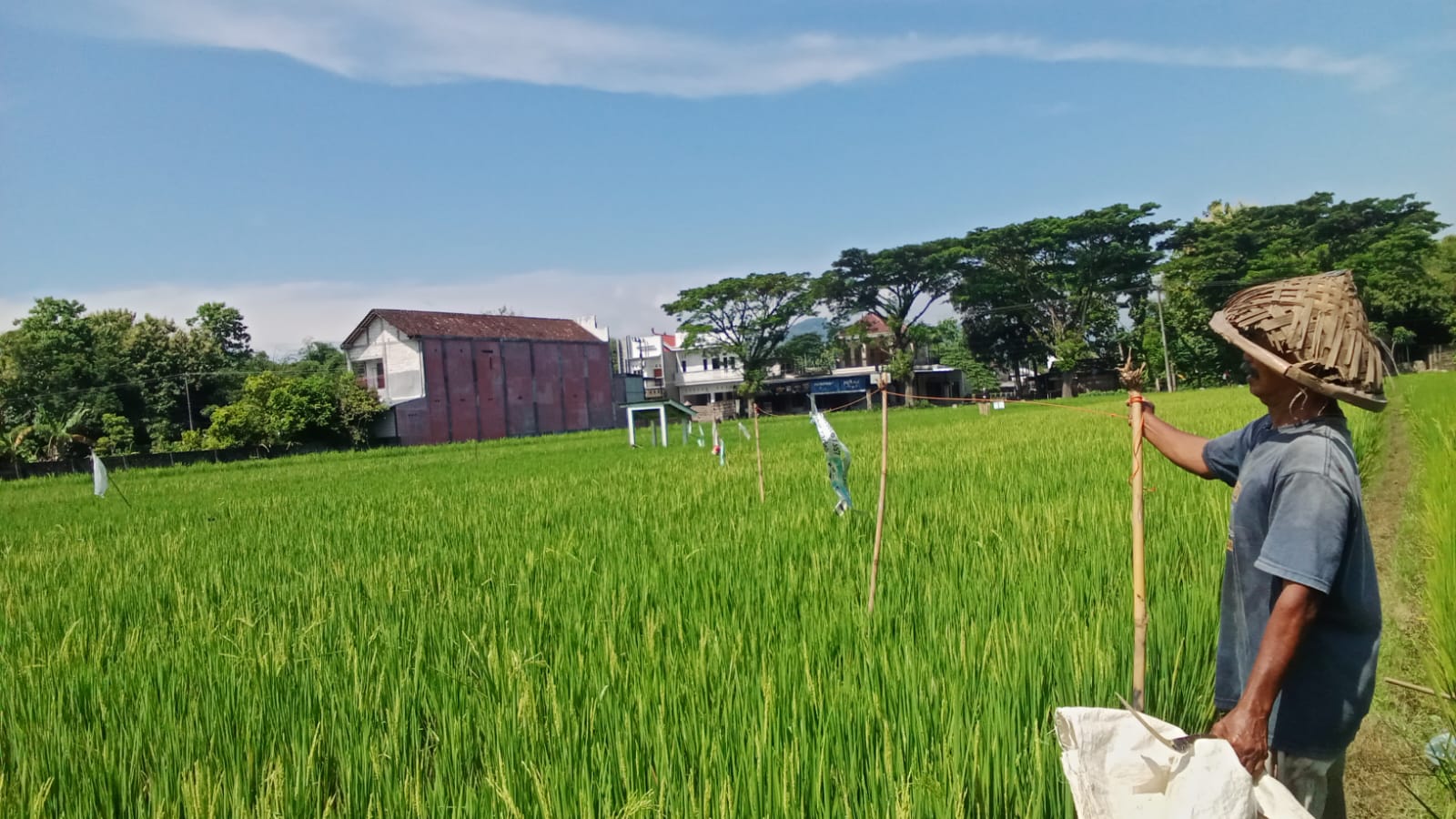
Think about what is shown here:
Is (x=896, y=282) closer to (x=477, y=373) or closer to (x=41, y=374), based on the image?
(x=477, y=373)

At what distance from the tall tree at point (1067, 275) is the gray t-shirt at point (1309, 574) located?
3765 centimetres

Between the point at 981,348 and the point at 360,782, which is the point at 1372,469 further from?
the point at 981,348

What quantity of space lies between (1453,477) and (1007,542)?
293cm

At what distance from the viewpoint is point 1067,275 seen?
37.8 meters

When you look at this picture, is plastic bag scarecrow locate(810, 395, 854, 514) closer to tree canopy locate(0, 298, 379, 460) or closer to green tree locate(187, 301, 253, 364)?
Result: tree canopy locate(0, 298, 379, 460)

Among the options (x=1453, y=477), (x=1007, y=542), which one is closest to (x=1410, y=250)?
(x=1453, y=477)

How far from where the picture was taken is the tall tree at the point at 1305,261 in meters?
33.4

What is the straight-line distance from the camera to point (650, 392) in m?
51.5

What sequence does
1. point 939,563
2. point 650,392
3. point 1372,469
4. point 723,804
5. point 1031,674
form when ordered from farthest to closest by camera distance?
point 650,392, point 1372,469, point 939,563, point 1031,674, point 723,804

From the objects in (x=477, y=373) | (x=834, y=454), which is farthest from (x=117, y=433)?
(x=834, y=454)

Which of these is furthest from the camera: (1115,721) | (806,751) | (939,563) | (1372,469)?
(1372,469)

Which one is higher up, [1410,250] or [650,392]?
[1410,250]

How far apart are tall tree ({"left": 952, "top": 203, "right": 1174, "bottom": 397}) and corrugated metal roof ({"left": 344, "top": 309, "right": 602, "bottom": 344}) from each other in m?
18.1

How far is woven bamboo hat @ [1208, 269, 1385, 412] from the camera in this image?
1.37 metres
